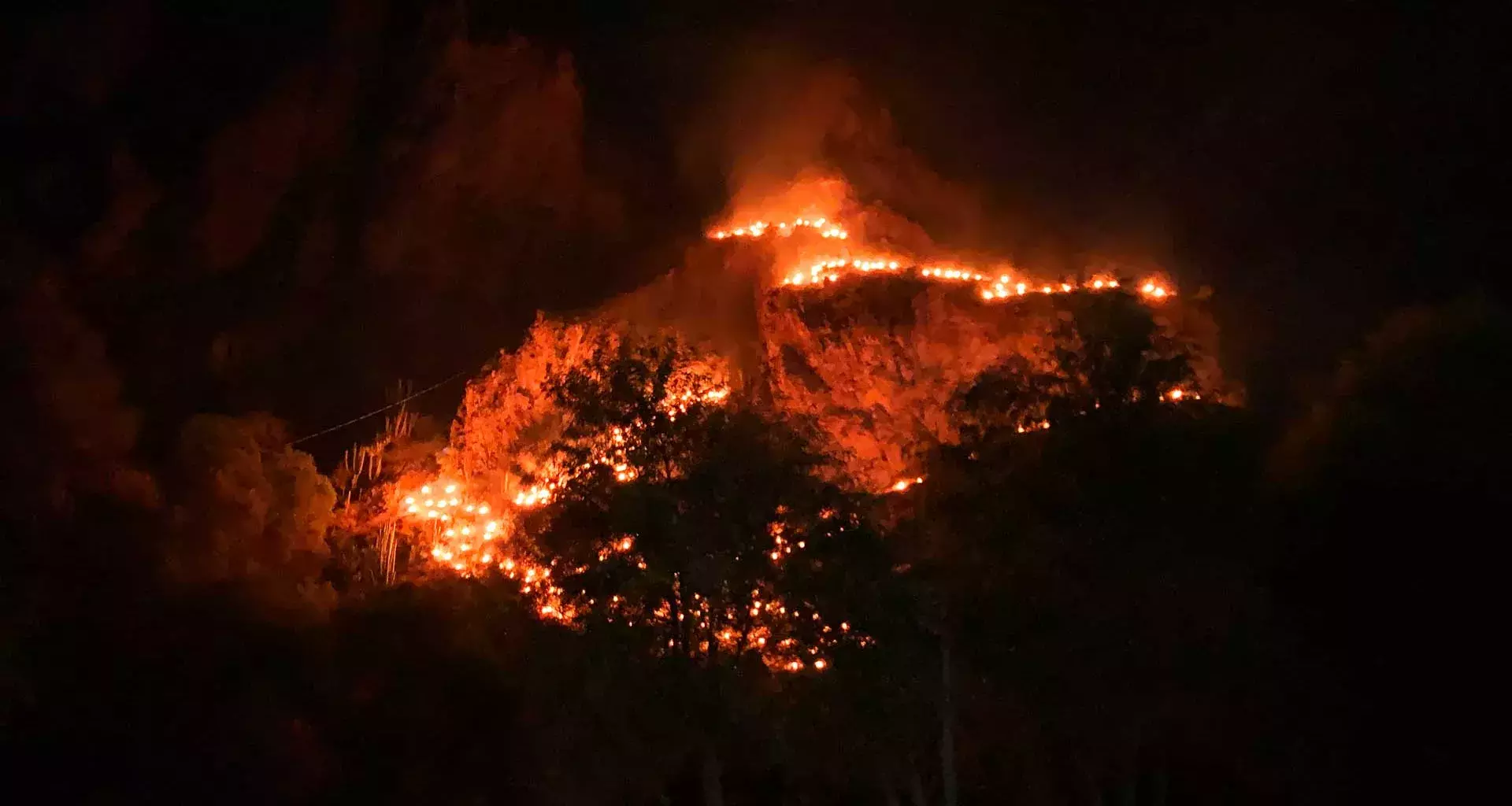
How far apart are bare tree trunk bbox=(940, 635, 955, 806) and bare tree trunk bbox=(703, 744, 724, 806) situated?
129 centimetres

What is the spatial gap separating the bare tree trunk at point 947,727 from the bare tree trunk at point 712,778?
4.24 feet

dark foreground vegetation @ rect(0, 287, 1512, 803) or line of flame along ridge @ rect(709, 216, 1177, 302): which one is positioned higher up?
line of flame along ridge @ rect(709, 216, 1177, 302)

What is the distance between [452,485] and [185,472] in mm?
2362

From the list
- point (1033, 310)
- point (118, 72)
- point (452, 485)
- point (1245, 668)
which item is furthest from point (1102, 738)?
point (118, 72)

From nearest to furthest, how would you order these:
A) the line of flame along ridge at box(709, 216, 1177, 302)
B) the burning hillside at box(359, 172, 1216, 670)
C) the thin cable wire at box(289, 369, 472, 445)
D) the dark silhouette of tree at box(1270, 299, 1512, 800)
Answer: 1. the burning hillside at box(359, 172, 1216, 670)
2. the dark silhouette of tree at box(1270, 299, 1512, 800)
3. the line of flame along ridge at box(709, 216, 1177, 302)
4. the thin cable wire at box(289, 369, 472, 445)

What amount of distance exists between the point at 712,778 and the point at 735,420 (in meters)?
2.09

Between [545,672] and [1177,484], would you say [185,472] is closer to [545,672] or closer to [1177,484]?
[545,672]

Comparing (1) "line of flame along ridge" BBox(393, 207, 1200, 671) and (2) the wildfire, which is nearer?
(1) "line of flame along ridge" BBox(393, 207, 1200, 671)

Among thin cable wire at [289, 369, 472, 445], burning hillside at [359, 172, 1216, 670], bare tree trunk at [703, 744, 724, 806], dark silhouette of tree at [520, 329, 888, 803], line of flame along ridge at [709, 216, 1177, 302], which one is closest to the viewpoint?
dark silhouette of tree at [520, 329, 888, 803]

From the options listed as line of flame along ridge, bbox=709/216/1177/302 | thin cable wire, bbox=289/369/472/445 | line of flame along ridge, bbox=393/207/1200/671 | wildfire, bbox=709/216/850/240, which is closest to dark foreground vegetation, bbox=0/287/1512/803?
line of flame along ridge, bbox=393/207/1200/671

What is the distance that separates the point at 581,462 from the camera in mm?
5922

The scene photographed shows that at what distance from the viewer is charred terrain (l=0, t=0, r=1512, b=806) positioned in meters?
6.01

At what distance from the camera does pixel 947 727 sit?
6402 mm

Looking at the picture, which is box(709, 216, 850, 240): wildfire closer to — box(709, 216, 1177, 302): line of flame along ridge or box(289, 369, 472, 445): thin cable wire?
box(709, 216, 1177, 302): line of flame along ridge
